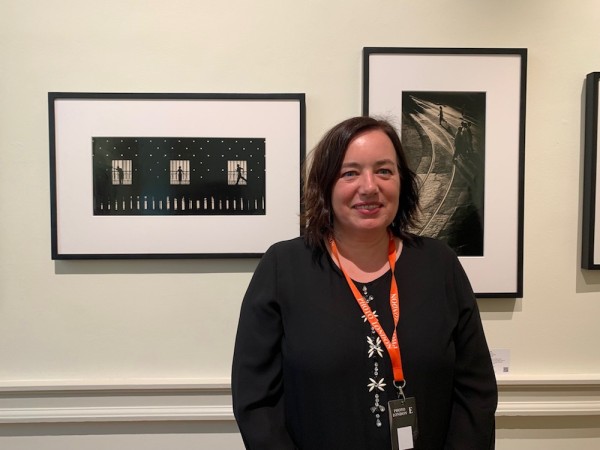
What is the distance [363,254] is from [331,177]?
208mm

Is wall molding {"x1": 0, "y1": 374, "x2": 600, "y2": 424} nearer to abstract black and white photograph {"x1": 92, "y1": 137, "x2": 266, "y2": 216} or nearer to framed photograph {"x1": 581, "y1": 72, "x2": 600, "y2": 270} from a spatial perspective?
framed photograph {"x1": 581, "y1": 72, "x2": 600, "y2": 270}

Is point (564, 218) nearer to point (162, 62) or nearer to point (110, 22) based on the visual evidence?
point (162, 62)

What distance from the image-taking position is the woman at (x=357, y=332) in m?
0.97

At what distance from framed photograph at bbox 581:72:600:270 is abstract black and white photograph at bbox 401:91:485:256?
37 cm

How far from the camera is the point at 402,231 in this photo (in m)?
1.15

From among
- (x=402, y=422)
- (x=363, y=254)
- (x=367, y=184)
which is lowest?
(x=402, y=422)

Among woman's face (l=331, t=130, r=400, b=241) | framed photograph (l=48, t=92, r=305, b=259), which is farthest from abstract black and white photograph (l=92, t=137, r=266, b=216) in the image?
woman's face (l=331, t=130, r=400, b=241)

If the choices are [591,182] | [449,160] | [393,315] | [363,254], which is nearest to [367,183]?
[363,254]

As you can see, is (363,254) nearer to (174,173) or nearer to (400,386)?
(400,386)

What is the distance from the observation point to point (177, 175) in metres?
1.49

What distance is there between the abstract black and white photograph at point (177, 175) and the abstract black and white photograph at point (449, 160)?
1.80ft

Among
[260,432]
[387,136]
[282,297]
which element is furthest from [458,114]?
[260,432]

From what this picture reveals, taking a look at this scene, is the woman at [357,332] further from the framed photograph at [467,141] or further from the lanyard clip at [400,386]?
the framed photograph at [467,141]

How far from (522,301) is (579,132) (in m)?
0.64
